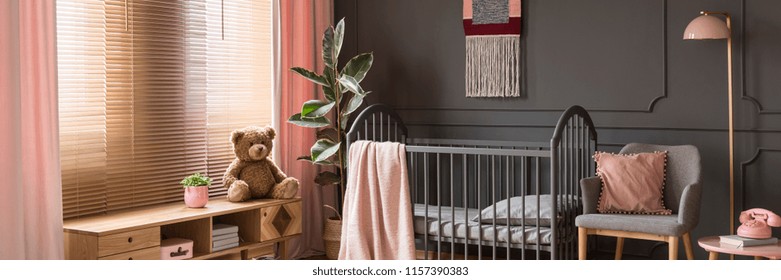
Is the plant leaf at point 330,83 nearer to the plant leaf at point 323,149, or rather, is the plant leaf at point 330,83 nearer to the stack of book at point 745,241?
the plant leaf at point 323,149

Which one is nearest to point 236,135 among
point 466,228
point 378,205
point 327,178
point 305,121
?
point 305,121

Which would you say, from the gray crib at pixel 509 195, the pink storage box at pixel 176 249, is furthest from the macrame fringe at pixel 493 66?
the pink storage box at pixel 176 249

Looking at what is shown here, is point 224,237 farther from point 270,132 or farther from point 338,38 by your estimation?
point 338,38

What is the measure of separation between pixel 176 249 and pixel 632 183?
2036 millimetres

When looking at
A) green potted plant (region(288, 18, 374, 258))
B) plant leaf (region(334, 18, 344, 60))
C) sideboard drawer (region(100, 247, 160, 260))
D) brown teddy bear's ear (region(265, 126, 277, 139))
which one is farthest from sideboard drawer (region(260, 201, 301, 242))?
plant leaf (region(334, 18, 344, 60))

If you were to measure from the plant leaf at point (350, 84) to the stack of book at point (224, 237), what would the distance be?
879mm

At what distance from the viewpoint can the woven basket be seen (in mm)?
4836

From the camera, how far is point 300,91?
16.5ft

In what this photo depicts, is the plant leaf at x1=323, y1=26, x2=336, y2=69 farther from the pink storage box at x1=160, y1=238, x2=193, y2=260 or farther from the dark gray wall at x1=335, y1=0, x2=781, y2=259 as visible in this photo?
the pink storage box at x1=160, y1=238, x2=193, y2=260

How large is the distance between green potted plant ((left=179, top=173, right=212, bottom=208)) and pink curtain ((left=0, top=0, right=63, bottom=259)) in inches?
27.6

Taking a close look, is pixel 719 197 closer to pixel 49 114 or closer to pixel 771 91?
pixel 771 91

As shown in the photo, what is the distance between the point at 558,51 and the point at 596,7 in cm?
29

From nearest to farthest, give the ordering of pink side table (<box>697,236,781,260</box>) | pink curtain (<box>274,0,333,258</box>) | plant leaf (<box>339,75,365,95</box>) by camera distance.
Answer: pink side table (<box>697,236,781,260</box>) → plant leaf (<box>339,75,365,95</box>) → pink curtain (<box>274,0,333,258</box>)

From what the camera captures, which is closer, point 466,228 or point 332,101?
point 466,228
